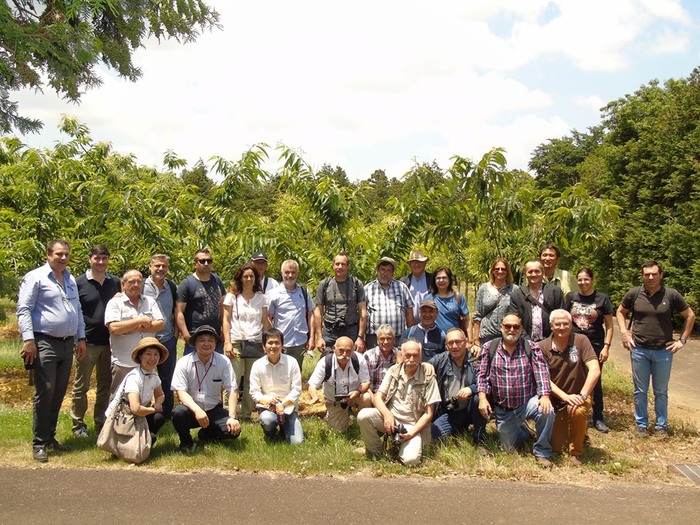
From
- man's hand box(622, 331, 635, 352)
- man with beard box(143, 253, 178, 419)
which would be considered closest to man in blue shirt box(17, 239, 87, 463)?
man with beard box(143, 253, 178, 419)

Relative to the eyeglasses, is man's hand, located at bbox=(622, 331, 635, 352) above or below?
below

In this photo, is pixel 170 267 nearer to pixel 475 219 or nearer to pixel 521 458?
pixel 475 219

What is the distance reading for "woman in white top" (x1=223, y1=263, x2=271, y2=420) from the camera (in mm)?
6996

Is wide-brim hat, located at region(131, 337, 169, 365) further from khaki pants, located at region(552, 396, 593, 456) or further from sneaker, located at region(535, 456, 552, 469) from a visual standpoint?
khaki pants, located at region(552, 396, 593, 456)

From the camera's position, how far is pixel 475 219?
7887mm

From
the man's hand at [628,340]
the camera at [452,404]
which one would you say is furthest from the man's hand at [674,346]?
the camera at [452,404]

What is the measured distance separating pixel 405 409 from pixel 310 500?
1415mm

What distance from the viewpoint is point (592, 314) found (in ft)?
22.1

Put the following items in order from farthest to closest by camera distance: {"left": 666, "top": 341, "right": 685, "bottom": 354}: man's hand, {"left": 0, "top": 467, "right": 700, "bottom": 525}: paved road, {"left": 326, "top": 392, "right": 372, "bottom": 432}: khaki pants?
{"left": 666, "top": 341, "right": 685, "bottom": 354}: man's hand
{"left": 326, "top": 392, "right": 372, "bottom": 432}: khaki pants
{"left": 0, "top": 467, "right": 700, "bottom": 525}: paved road

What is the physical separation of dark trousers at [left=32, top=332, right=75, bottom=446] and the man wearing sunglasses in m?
1.38

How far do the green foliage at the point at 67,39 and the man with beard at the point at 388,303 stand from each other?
11.3ft

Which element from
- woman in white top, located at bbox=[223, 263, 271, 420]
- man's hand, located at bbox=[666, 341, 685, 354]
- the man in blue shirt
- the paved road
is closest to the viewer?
the paved road

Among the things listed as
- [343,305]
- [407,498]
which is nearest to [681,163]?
[343,305]

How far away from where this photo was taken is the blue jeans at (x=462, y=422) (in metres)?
6.02
